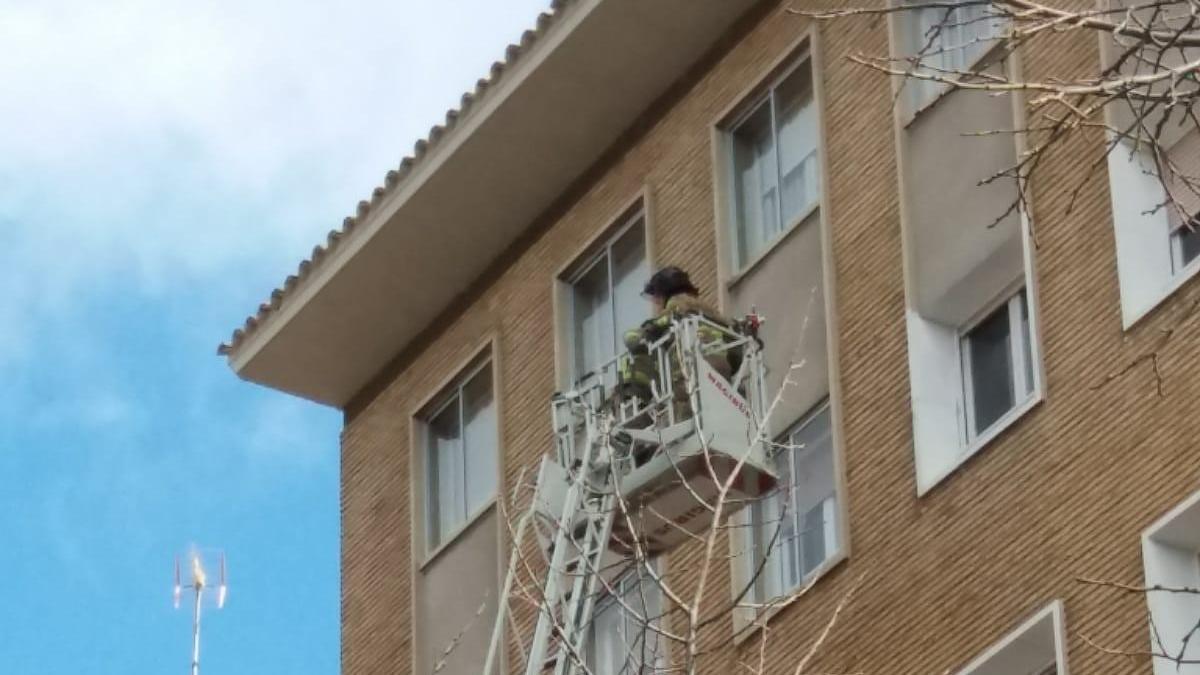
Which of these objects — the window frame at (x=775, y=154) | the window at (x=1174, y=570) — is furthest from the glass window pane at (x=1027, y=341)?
the window frame at (x=775, y=154)

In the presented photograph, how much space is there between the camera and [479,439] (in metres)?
27.8

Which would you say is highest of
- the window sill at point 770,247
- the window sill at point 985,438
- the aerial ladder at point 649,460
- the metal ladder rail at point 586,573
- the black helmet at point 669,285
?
the window sill at point 770,247

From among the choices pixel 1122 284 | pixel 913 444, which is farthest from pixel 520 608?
pixel 1122 284

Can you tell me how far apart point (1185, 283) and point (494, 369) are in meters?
9.04

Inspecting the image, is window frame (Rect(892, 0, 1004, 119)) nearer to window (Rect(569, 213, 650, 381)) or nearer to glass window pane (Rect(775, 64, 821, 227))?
glass window pane (Rect(775, 64, 821, 227))

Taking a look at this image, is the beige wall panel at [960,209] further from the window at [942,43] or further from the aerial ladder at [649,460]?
the aerial ladder at [649,460]

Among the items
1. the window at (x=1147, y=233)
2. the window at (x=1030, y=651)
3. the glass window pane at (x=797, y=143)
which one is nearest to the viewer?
the window at (x=1030, y=651)

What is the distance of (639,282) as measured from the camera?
2620 cm

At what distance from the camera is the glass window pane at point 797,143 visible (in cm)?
2436

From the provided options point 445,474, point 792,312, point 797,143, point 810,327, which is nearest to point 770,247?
point 792,312

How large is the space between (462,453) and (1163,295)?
9.61m

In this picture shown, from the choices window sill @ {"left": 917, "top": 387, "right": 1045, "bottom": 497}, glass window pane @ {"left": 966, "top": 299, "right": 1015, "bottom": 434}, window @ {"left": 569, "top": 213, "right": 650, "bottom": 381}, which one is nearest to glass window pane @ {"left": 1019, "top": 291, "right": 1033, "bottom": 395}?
glass window pane @ {"left": 966, "top": 299, "right": 1015, "bottom": 434}

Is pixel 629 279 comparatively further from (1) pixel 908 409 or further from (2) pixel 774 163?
(1) pixel 908 409

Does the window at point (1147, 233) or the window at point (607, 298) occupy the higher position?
the window at point (607, 298)
